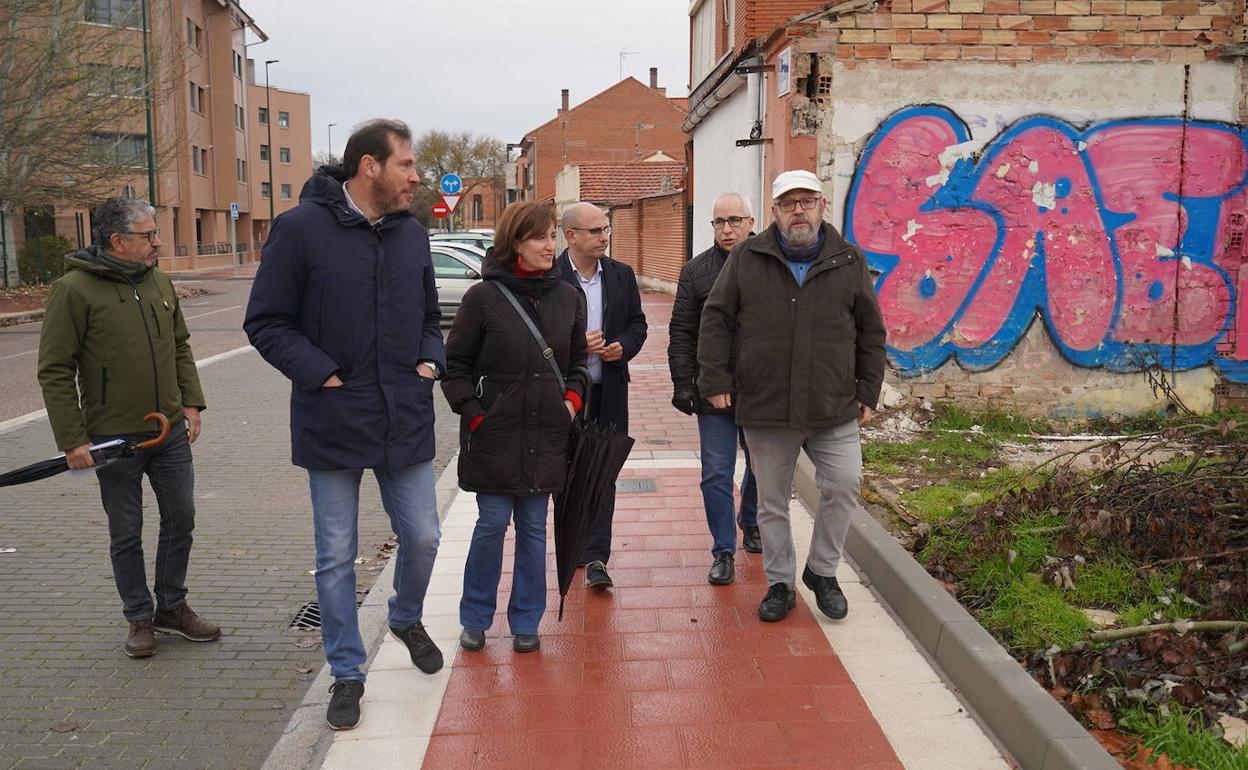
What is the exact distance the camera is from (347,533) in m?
4.04

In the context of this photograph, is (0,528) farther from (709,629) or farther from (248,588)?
(709,629)

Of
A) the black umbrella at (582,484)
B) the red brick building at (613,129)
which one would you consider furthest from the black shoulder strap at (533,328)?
the red brick building at (613,129)

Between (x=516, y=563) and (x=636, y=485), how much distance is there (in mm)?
3152

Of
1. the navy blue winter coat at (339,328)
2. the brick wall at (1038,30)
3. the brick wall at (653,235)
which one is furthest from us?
the brick wall at (653,235)

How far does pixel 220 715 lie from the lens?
4082mm

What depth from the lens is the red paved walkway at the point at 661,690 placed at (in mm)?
3748

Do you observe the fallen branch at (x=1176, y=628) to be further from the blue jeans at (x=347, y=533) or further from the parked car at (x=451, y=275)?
the parked car at (x=451, y=275)

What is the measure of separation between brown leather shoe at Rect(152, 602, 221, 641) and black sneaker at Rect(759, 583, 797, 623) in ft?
Result: 7.95

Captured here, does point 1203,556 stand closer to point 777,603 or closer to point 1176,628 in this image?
point 1176,628

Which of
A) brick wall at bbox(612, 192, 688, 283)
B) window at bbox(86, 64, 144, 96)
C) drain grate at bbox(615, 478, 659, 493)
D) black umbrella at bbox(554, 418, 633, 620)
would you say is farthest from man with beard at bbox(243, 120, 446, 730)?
window at bbox(86, 64, 144, 96)

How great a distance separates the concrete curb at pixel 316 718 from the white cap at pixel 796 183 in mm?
2402

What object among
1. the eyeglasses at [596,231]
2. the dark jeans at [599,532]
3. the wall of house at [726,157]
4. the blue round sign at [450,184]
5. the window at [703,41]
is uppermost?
the window at [703,41]

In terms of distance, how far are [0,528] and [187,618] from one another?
2663mm

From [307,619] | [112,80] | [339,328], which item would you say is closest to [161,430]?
[307,619]
